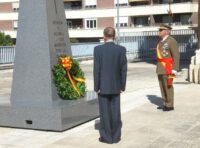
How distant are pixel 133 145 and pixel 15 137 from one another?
6.88 feet

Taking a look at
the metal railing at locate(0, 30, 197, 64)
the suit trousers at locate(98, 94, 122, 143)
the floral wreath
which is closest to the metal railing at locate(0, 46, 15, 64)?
the metal railing at locate(0, 30, 197, 64)

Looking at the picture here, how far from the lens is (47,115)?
340 inches

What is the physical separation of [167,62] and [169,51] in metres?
0.24

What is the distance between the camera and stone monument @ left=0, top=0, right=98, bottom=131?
9.02 meters

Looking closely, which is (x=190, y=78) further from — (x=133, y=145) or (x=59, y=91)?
(x=133, y=145)

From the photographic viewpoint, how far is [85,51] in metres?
34.7

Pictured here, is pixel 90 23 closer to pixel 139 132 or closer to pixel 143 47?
pixel 143 47

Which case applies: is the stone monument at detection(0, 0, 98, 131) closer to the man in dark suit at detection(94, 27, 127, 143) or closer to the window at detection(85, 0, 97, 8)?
the man in dark suit at detection(94, 27, 127, 143)

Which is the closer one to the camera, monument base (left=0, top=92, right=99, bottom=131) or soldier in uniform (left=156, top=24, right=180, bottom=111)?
monument base (left=0, top=92, right=99, bottom=131)

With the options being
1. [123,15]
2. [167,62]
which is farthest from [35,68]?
[123,15]

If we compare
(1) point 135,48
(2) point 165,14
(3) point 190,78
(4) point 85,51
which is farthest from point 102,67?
(2) point 165,14

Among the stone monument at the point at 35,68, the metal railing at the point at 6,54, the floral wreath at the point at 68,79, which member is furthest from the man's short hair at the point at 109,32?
the metal railing at the point at 6,54

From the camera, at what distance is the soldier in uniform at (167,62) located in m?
10.5

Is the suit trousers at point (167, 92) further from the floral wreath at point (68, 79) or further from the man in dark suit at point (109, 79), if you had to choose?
the man in dark suit at point (109, 79)
